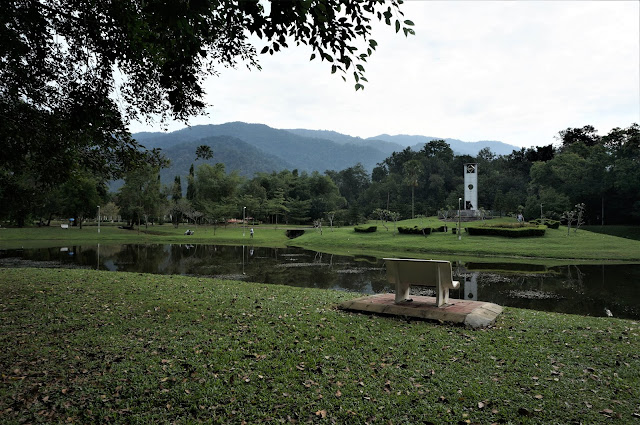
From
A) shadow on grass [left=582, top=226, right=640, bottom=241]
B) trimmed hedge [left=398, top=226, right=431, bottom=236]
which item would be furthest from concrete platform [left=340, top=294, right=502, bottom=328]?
shadow on grass [left=582, top=226, right=640, bottom=241]

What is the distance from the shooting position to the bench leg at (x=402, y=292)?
7.28m

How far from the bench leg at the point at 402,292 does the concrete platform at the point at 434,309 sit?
0.39 ft

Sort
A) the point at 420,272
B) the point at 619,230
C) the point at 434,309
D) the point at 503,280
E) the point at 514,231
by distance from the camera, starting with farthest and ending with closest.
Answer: the point at 619,230
the point at 514,231
the point at 503,280
the point at 420,272
the point at 434,309

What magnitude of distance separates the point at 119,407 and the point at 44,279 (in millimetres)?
9155

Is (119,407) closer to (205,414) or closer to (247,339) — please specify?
(205,414)

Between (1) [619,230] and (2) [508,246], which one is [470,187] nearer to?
(1) [619,230]

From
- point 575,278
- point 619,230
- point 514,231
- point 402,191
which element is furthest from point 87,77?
point 402,191

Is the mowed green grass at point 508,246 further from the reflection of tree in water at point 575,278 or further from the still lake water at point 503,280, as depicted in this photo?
the reflection of tree in water at point 575,278

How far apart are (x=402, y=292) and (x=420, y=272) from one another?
1.82ft

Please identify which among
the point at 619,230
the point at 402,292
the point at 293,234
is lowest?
the point at 293,234

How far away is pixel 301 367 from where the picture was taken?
4434 mm

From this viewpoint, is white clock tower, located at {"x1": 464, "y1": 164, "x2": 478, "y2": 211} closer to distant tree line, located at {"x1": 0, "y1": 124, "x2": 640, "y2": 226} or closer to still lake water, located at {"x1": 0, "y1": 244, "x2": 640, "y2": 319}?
distant tree line, located at {"x1": 0, "y1": 124, "x2": 640, "y2": 226}

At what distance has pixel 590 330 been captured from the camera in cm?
613

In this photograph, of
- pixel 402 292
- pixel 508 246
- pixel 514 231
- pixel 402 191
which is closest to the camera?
pixel 402 292
